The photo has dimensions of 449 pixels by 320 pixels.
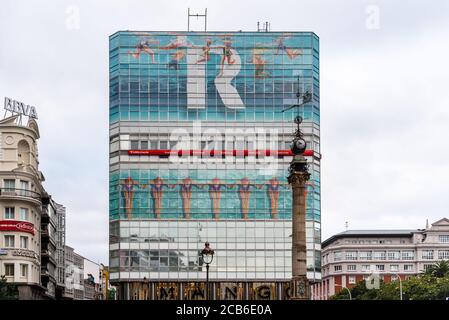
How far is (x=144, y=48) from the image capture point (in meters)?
Result: 137

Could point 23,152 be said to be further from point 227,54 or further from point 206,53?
point 227,54

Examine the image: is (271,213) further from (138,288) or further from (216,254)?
(138,288)

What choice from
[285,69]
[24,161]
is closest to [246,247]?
[285,69]

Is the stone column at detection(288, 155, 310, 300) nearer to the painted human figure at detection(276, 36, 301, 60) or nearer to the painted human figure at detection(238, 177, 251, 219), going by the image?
the painted human figure at detection(238, 177, 251, 219)

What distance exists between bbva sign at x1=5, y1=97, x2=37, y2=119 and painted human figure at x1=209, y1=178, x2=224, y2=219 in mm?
27071

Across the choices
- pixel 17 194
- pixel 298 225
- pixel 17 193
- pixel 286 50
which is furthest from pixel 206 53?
pixel 298 225

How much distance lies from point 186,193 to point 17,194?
27.9 meters

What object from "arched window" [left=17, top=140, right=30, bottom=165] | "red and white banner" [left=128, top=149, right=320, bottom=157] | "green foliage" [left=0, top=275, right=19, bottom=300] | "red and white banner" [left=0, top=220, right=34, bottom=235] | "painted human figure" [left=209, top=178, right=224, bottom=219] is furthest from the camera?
"red and white banner" [left=128, top=149, right=320, bottom=157]

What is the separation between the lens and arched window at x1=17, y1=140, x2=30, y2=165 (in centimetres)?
12198

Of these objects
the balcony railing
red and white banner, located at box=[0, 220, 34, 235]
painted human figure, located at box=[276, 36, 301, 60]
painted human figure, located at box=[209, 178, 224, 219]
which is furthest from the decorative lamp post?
painted human figure, located at box=[276, 36, 301, 60]

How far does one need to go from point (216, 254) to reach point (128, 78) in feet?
93.5
